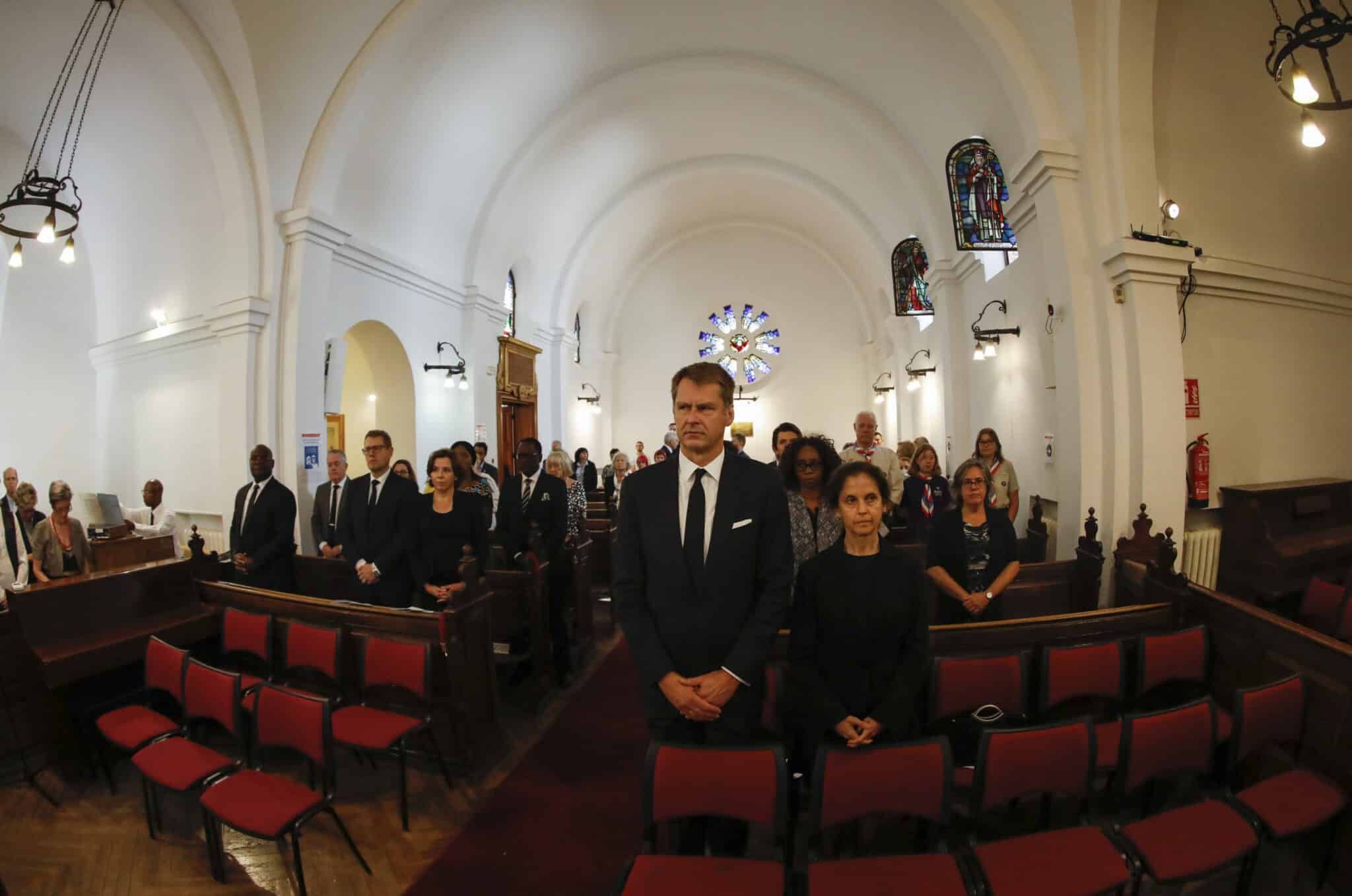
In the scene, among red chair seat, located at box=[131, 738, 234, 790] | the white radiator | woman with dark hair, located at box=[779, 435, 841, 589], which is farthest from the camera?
the white radiator

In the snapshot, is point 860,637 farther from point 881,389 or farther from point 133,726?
point 881,389

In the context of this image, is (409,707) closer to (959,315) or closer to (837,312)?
(959,315)

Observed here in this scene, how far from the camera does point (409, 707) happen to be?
3.43m

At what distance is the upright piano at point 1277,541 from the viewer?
4.98 m

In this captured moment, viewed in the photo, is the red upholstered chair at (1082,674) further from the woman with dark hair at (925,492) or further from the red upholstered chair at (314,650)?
the red upholstered chair at (314,650)

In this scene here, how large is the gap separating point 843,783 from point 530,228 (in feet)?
36.6

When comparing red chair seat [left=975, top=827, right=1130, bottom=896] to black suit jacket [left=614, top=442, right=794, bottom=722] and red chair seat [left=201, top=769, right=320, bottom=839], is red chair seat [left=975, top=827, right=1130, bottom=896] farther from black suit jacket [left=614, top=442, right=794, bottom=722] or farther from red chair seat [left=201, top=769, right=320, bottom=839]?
red chair seat [left=201, top=769, right=320, bottom=839]

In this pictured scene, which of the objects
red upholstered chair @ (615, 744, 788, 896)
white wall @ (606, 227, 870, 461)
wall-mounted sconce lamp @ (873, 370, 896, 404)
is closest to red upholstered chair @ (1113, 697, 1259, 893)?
red upholstered chair @ (615, 744, 788, 896)

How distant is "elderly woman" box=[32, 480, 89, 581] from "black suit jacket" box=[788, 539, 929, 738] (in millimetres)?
6116

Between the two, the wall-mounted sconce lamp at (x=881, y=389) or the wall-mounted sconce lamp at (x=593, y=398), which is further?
the wall-mounted sconce lamp at (x=593, y=398)

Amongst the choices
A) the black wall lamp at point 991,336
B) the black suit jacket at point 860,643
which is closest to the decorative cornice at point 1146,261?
the black wall lamp at point 991,336

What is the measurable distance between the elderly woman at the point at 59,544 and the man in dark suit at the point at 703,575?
5.67 meters

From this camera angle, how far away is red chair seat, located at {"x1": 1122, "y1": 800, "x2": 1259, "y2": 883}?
5.99 feet

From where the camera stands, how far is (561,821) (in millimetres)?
2852
